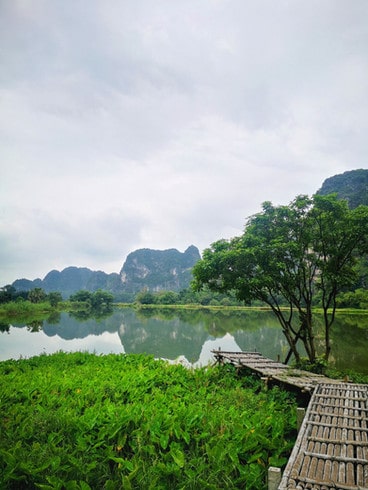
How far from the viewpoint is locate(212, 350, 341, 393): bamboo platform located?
5524 millimetres

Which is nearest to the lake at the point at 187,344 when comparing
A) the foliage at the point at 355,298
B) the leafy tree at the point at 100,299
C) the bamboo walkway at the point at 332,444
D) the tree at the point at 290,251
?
the tree at the point at 290,251

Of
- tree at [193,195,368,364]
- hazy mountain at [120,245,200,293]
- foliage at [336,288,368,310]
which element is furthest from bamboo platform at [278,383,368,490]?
hazy mountain at [120,245,200,293]

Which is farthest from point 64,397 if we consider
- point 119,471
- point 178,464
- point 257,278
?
point 257,278

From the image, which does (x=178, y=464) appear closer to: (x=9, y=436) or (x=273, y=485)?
(x=273, y=485)

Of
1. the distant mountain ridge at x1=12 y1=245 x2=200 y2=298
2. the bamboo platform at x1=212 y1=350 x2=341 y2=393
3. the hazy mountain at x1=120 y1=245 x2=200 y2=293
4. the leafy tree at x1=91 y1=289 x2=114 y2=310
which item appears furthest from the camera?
the distant mountain ridge at x1=12 y1=245 x2=200 y2=298

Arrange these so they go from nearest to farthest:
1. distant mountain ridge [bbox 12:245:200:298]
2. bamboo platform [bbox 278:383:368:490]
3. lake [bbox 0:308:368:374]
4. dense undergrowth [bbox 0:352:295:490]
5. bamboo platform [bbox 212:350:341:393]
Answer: bamboo platform [bbox 278:383:368:490] < dense undergrowth [bbox 0:352:295:490] < bamboo platform [bbox 212:350:341:393] < lake [bbox 0:308:368:374] < distant mountain ridge [bbox 12:245:200:298]

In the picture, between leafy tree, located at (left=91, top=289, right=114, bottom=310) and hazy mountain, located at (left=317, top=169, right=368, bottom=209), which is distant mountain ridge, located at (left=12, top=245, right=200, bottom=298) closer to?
hazy mountain, located at (left=317, top=169, right=368, bottom=209)

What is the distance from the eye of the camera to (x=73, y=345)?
1655 centimetres

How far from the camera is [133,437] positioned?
3.72m

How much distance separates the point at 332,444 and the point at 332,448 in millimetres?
94

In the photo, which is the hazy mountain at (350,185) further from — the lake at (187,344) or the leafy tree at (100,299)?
the leafy tree at (100,299)

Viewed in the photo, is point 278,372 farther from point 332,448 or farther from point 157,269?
point 157,269

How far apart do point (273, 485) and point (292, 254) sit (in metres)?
5.99

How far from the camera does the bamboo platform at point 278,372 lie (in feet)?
18.1
